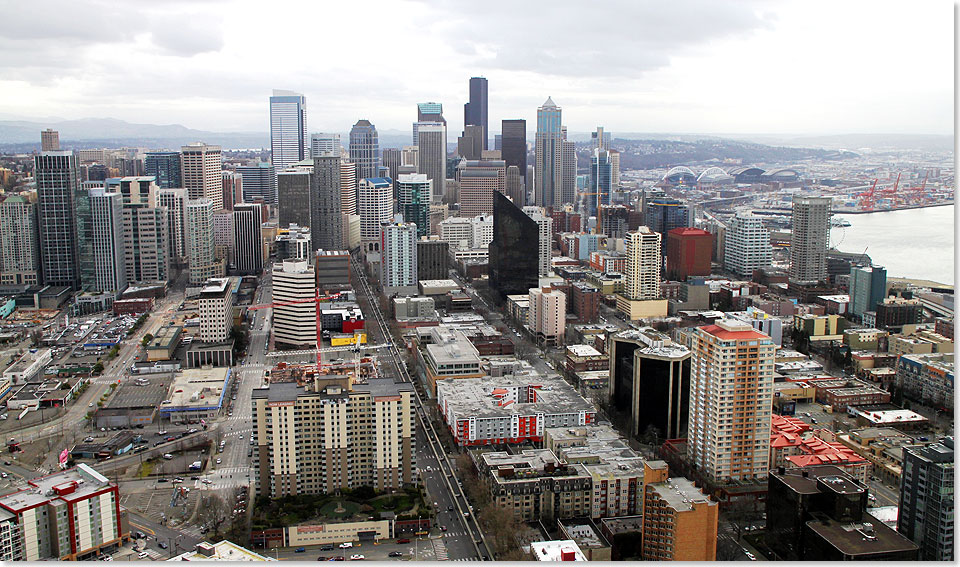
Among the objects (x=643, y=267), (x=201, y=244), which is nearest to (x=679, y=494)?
(x=643, y=267)

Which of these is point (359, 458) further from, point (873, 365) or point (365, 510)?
point (873, 365)

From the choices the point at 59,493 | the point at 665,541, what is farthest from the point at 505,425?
the point at 59,493

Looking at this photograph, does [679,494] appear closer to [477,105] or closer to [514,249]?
[514,249]

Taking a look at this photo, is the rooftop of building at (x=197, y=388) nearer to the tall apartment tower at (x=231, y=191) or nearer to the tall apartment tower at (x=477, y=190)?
the tall apartment tower at (x=231, y=191)

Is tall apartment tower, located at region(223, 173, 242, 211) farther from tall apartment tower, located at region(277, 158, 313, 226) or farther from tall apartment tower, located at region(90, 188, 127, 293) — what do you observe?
tall apartment tower, located at region(90, 188, 127, 293)

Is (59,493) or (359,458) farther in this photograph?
(359,458)
